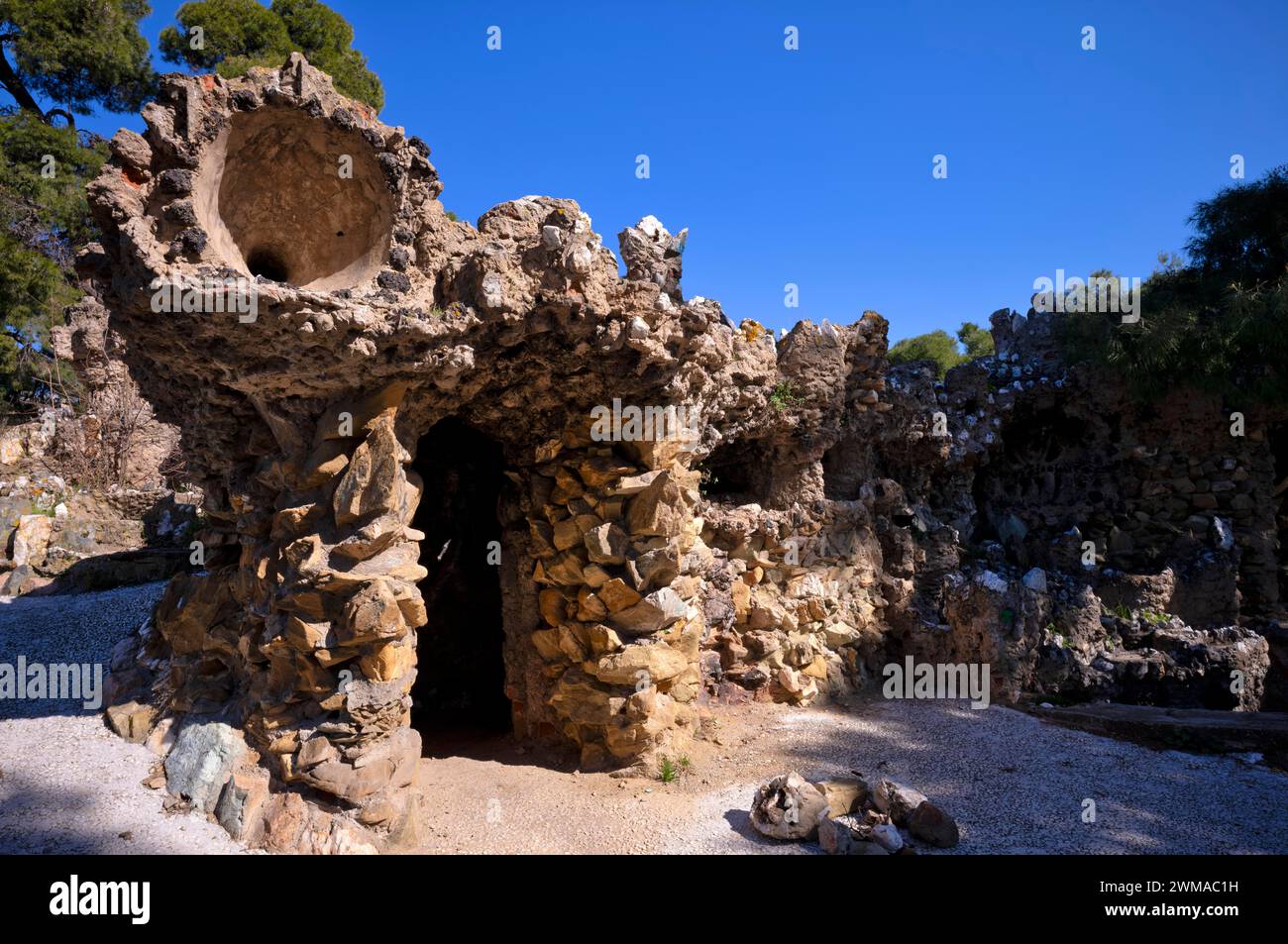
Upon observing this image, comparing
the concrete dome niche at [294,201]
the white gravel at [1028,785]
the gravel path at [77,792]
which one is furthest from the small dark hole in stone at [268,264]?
the white gravel at [1028,785]

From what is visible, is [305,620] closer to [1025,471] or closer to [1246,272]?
[1025,471]

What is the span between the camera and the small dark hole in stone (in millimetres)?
4562

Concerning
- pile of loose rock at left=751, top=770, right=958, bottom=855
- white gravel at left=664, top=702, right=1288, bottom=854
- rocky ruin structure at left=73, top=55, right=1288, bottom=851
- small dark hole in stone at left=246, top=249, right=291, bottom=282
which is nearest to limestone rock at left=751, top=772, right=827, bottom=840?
pile of loose rock at left=751, top=770, right=958, bottom=855

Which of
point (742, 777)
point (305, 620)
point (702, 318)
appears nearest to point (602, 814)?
point (742, 777)

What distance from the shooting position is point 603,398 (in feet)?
18.0

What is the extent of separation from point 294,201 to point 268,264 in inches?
17.6

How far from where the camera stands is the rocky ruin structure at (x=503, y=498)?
13.9 ft

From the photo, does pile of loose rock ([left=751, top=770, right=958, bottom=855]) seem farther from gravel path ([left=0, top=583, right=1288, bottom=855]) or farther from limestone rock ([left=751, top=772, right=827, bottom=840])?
gravel path ([left=0, top=583, right=1288, bottom=855])

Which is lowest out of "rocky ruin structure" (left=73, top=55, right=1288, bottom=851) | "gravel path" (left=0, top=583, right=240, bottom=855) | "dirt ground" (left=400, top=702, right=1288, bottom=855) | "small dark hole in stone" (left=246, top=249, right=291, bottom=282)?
"dirt ground" (left=400, top=702, right=1288, bottom=855)

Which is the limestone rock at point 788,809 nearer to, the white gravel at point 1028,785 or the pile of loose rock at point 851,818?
the pile of loose rock at point 851,818

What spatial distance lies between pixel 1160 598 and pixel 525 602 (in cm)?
786

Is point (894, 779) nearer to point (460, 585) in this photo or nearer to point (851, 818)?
point (851, 818)

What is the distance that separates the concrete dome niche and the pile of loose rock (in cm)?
430

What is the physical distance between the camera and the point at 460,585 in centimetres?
769
